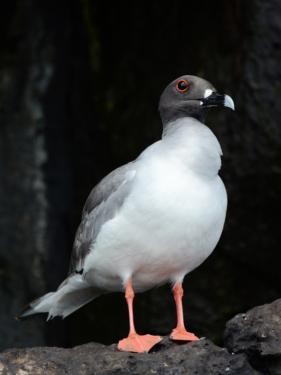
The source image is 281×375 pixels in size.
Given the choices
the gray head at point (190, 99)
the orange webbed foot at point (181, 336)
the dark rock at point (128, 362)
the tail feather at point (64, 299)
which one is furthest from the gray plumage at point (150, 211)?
the dark rock at point (128, 362)

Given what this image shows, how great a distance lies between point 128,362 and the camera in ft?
17.9

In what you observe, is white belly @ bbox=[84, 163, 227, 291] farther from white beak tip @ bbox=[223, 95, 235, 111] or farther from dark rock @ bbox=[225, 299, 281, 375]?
dark rock @ bbox=[225, 299, 281, 375]

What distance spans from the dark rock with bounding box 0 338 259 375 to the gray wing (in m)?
0.92

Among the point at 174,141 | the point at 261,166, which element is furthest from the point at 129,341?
the point at 261,166

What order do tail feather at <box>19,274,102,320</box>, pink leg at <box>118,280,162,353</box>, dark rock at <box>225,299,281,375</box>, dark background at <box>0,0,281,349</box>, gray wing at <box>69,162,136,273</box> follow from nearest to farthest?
dark rock at <box>225,299,281,375</box> → pink leg at <box>118,280,162,353</box> → gray wing at <box>69,162,136,273</box> → tail feather at <box>19,274,102,320</box> → dark background at <box>0,0,281,349</box>

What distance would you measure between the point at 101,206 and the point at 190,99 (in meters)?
0.85

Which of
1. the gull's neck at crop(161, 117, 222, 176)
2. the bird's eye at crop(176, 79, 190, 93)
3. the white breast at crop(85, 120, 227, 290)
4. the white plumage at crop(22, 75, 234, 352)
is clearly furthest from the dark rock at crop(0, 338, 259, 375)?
the bird's eye at crop(176, 79, 190, 93)

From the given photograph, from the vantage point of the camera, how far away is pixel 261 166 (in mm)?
7637

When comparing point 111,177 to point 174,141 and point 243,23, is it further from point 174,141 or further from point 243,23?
A: point 243,23

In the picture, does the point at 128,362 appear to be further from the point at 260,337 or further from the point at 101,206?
the point at 101,206

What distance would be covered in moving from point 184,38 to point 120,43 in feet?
2.45

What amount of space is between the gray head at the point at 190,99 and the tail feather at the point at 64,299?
4.00 feet

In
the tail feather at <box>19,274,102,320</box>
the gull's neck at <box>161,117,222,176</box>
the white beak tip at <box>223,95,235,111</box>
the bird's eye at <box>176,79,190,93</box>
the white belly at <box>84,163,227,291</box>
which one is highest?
the bird's eye at <box>176,79,190,93</box>

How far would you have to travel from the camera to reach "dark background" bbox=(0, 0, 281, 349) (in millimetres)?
8000
